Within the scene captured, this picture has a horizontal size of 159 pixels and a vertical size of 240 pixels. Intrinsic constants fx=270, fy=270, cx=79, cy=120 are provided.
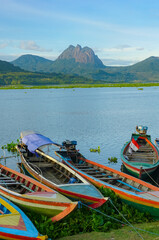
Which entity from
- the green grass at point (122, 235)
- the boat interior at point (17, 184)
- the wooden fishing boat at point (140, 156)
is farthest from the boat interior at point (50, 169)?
the wooden fishing boat at point (140, 156)

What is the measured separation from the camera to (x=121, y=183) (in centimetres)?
1677

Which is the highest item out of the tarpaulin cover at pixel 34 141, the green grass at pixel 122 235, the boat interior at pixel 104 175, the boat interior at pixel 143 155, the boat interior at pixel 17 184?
the tarpaulin cover at pixel 34 141

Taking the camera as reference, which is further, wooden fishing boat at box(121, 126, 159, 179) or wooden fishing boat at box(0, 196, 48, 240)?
wooden fishing boat at box(121, 126, 159, 179)

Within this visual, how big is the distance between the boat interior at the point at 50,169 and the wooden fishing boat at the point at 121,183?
708mm

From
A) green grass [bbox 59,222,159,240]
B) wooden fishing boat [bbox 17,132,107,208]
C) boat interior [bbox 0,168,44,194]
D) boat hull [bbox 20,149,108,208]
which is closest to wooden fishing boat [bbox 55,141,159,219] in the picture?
wooden fishing boat [bbox 17,132,107,208]

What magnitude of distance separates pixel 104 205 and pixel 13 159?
50.3ft

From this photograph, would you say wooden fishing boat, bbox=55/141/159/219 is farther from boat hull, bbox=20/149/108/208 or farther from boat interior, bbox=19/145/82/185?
boat hull, bbox=20/149/108/208

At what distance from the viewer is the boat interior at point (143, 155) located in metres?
21.8

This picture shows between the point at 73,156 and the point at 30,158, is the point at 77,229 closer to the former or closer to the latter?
the point at 73,156

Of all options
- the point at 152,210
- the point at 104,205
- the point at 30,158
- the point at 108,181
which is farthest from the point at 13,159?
the point at 152,210

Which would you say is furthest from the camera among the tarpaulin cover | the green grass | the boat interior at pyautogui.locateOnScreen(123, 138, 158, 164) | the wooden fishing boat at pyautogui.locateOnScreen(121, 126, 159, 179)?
the boat interior at pyautogui.locateOnScreen(123, 138, 158, 164)

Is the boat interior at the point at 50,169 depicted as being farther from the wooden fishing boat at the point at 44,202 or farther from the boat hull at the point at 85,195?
the wooden fishing boat at the point at 44,202

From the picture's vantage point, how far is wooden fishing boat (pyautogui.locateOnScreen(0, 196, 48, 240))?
35.6 feet

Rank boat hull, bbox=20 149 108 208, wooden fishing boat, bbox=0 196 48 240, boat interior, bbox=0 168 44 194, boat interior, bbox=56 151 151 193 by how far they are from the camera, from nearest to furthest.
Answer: wooden fishing boat, bbox=0 196 48 240 < boat hull, bbox=20 149 108 208 < boat interior, bbox=0 168 44 194 < boat interior, bbox=56 151 151 193
